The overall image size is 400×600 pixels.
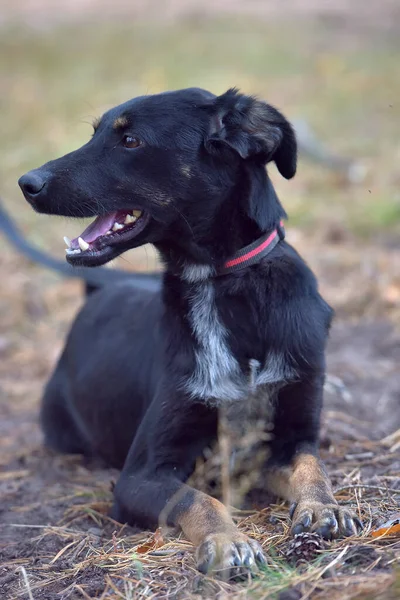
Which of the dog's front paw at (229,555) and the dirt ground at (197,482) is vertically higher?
the dog's front paw at (229,555)

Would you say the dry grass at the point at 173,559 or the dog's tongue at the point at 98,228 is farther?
the dog's tongue at the point at 98,228

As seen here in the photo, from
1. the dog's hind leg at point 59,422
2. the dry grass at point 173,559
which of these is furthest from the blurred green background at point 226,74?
the dry grass at point 173,559

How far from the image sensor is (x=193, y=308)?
3.82 m

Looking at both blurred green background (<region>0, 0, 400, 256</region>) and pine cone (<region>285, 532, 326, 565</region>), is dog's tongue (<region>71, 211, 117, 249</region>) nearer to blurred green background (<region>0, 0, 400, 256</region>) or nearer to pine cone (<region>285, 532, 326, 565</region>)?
pine cone (<region>285, 532, 326, 565</region>)

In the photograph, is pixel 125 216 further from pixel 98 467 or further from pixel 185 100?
pixel 98 467

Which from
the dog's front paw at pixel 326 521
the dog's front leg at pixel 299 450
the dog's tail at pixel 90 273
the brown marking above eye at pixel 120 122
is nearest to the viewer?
the dog's front paw at pixel 326 521

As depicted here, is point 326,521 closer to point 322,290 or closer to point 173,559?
point 173,559

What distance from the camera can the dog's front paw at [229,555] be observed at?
2.97 metres

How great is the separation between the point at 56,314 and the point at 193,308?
12.9 feet

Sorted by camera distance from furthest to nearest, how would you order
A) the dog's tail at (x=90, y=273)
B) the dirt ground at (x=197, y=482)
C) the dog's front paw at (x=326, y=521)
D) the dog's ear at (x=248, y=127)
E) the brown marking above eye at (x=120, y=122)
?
the dog's tail at (x=90, y=273), the brown marking above eye at (x=120, y=122), the dog's ear at (x=248, y=127), the dog's front paw at (x=326, y=521), the dirt ground at (x=197, y=482)

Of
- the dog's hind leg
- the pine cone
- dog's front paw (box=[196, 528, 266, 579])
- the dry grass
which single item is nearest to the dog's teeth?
the dry grass

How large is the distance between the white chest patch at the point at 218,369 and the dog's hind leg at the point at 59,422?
1.56 metres

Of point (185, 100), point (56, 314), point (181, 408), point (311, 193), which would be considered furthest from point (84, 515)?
point (311, 193)

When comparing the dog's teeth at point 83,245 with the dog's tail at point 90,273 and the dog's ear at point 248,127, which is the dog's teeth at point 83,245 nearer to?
the dog's ear at point 248,127
